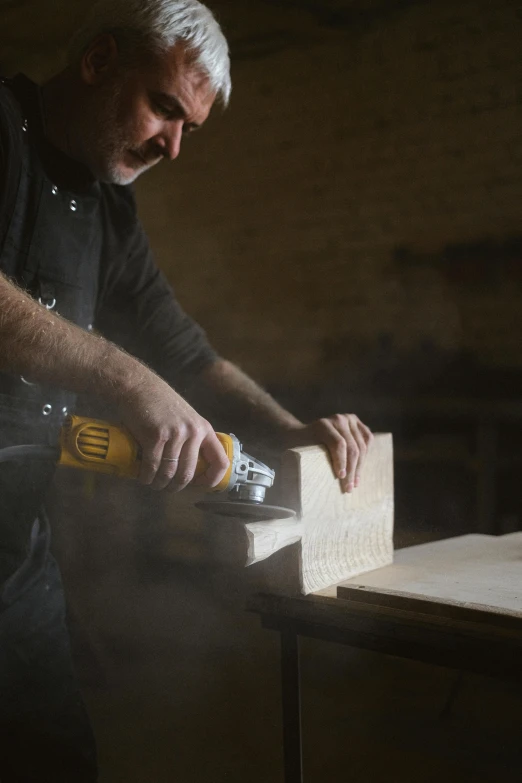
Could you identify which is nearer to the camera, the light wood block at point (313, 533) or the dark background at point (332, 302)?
the light wood block at point (313, 533)

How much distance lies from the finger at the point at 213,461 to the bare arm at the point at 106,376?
2cm

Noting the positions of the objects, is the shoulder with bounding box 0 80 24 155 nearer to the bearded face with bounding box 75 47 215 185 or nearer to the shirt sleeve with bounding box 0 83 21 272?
the shirt sleeve with bounding box 0 83 21 272

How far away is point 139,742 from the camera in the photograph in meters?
2.27

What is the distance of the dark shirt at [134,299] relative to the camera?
162 centimetres

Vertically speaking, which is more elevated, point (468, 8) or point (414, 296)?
point (468, 8)

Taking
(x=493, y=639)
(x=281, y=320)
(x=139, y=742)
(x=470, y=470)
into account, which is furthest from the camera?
(x=281, y=320)

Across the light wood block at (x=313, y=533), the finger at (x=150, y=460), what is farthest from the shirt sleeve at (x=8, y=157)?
the light wood block at (x=313, y=533)

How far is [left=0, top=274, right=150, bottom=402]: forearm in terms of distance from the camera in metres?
1.07

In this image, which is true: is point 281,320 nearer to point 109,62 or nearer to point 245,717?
point 245,717

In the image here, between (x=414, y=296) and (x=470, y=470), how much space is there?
1071mm

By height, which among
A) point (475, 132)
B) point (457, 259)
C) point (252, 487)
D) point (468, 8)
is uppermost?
point (468, 8)

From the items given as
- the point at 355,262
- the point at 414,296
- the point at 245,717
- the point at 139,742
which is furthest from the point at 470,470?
the point at 139,742

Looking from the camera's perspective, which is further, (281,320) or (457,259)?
(281,320)

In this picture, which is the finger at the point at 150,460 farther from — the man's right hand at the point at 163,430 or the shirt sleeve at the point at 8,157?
the shirt sleeve at the point at 8,157
